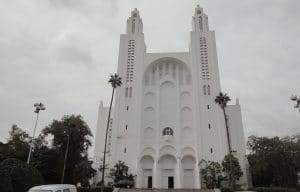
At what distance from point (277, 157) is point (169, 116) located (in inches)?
672

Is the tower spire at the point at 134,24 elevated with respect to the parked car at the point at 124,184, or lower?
elevated

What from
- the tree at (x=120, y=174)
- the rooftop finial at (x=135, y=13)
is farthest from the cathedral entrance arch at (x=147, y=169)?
the rooftop finial at (x=135, y=13)

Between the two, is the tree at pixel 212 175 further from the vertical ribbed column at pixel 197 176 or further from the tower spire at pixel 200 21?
the tower spire at pixel 200 21

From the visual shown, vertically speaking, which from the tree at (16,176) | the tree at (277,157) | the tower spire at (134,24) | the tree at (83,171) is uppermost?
the tower spire at (134,24)

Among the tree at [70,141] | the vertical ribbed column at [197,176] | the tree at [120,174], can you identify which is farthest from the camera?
the vertical ribbed column at [197,176]

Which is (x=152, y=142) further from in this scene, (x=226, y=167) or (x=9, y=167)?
(x=9, y=167)

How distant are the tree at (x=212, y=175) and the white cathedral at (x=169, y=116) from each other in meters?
2.00

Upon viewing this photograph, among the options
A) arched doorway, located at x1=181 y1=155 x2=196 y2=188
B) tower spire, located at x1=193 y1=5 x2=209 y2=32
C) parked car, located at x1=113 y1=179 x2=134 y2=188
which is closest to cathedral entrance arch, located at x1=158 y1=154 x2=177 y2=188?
arched doorway, located at x1=181 y1=155 x2=196 y2=188

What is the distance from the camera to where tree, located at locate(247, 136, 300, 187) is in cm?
3841

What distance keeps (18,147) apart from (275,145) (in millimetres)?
33778

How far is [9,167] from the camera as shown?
2273cm

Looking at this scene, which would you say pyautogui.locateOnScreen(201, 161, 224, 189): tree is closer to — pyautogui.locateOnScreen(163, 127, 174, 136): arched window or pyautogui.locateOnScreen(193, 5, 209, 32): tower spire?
pyautogui.locateOnScreen(163, 127, 174, 136): arched window

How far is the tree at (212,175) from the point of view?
38.0 m

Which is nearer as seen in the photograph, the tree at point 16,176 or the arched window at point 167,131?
the tree at point 16,176
